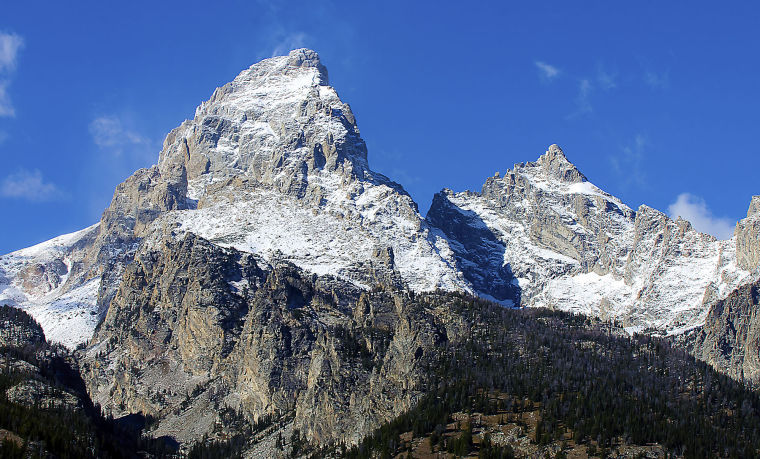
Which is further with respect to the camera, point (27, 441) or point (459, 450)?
point (459, 450)

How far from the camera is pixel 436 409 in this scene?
198 metres

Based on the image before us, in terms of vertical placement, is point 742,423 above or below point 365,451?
above

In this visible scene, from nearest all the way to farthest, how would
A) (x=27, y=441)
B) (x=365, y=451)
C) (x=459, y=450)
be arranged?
(x=27, y=441) → (x=459, y=450) → (x=365, y=451)

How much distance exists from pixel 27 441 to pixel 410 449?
239 ft

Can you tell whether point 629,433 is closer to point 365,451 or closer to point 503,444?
point 503,444

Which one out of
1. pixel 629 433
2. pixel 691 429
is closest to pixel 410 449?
pixel 629 433

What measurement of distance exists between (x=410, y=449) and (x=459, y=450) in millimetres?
11592

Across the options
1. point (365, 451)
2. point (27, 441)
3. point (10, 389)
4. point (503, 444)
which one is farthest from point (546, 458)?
point (10, 389)

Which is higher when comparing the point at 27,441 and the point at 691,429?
the point at 691,429

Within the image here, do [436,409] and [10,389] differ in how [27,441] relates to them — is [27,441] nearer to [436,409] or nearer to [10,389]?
[10,389]

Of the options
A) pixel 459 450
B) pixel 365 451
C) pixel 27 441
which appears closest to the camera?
pixel 27 441

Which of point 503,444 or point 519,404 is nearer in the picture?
point 503,444

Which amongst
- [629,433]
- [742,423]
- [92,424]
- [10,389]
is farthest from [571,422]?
[10,389]

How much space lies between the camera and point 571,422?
186 m
